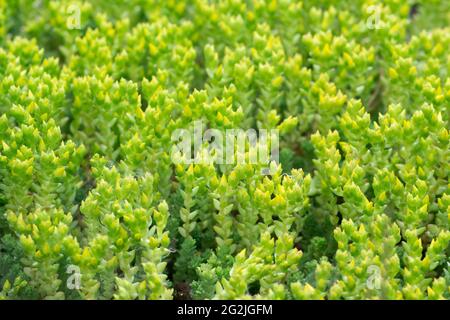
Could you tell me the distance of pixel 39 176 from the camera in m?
3.60

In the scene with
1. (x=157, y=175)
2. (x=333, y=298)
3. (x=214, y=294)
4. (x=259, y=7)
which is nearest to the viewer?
(x=333, y=298)

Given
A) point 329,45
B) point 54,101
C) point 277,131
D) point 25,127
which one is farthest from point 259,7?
point 25,127

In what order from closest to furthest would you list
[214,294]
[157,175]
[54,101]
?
[214,294] → [157,175] → [54,101]

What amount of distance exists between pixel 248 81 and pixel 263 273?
1.25 m

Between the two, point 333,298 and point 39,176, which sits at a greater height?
point 39,176

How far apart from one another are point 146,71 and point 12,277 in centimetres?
169

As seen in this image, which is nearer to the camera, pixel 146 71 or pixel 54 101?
pixel 54 101

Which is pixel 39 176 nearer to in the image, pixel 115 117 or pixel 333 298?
pixel 115 117

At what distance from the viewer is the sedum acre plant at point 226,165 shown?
334cm

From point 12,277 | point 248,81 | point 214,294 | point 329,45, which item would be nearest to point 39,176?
point 12,277

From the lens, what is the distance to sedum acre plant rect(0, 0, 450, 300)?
132 inches

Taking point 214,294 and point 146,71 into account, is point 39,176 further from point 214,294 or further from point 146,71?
point 146,71

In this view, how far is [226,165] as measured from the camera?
3686mm
